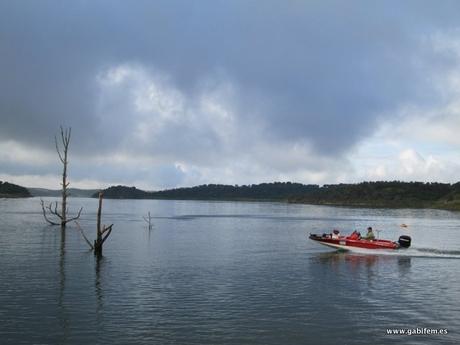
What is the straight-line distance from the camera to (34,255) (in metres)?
45.5

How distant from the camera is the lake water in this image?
2242 cm

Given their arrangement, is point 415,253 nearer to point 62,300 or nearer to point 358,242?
point 358,242

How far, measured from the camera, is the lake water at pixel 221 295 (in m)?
22.4

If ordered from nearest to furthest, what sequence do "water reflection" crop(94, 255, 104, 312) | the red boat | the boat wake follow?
"water reflection" crop(94, 255, 104, 312), the boat wake, the red boat

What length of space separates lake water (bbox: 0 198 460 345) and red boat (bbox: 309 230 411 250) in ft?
3.18

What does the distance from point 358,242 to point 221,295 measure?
1042 inches

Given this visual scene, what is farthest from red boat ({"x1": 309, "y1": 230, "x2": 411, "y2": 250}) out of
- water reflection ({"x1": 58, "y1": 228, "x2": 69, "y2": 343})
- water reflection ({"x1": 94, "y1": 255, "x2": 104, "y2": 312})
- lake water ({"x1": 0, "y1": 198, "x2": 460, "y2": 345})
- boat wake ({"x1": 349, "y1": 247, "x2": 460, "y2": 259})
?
water reflection ({"x1": 58, "y1": 228, "x2": 69, "y2": 343})

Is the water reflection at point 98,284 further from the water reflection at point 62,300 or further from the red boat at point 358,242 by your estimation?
the red boat at point 358,242

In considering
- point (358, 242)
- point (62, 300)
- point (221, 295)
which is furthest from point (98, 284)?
point (358, 242)

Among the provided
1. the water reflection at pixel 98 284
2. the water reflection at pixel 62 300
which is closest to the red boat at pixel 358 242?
the water reflection at pixel 98 284

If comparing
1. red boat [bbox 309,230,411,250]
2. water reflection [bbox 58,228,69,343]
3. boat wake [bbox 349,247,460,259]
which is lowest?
water reflection [bbox 58,228,69,343]

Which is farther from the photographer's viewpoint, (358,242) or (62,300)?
(358,242)

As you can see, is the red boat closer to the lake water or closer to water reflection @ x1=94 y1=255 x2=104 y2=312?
the lake water

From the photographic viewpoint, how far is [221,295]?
98.9ft
